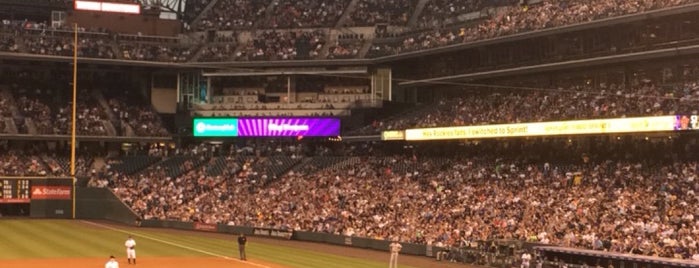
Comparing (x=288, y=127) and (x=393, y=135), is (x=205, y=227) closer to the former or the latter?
(x=393, y=135)

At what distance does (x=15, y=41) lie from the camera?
66812mm

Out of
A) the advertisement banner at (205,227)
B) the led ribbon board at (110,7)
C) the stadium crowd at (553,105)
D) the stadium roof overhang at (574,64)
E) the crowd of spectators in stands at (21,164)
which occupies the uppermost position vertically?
the led ribbon board at (110,7)

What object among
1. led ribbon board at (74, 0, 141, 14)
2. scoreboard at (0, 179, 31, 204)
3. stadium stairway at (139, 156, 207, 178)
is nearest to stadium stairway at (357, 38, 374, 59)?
stadium stairway at (139, 156, 207, 178)

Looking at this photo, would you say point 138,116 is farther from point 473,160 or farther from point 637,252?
point 637,252

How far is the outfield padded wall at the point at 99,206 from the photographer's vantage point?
6066cm

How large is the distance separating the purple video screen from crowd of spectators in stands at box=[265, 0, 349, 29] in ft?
29.1

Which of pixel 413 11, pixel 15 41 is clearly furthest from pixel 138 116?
pixel 413 11

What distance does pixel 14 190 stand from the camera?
6175 centimetres

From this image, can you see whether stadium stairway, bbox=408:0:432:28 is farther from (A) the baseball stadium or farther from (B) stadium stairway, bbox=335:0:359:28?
(B) stadium stairway, bbox=335:0:359:28

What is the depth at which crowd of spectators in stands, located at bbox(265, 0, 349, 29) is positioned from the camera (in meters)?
71.7

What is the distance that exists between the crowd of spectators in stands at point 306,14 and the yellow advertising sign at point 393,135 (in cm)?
1615

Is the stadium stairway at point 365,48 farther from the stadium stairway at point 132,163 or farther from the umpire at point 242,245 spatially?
the umpire at point 242,245

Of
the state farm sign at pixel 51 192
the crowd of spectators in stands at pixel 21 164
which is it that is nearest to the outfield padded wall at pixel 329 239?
the state farm sign at pixel 51 192

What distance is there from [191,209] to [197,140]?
1493cm
